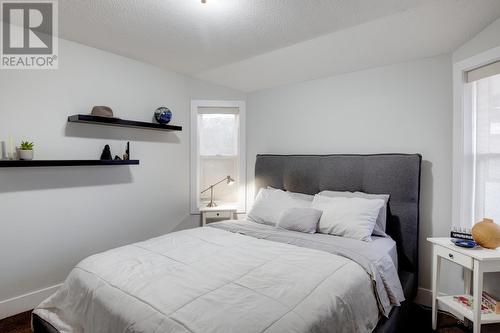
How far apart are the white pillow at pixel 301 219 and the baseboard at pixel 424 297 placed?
119cm

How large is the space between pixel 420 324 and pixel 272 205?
5.29 ft

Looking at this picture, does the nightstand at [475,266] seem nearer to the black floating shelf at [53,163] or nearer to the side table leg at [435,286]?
the side table leg at [435,286]

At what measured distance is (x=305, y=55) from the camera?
275 centimetres

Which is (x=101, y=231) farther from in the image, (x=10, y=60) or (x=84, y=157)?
(x=10, y=60)

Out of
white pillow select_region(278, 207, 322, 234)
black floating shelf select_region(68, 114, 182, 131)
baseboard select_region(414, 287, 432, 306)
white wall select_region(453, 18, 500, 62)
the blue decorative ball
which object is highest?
white wall select_region(453, 18, 500, 62)

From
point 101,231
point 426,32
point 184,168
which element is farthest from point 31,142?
point 426,32

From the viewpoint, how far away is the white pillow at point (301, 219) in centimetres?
253

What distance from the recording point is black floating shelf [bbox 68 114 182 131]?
2553mm

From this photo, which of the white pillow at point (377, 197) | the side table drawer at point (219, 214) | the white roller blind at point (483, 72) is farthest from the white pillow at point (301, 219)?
the white roller blind at point (483, 72)

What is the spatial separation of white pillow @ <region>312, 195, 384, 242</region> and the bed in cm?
11

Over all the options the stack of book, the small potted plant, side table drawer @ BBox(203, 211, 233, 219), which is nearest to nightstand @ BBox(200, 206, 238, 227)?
side table drawer @ BBox(203, 211, 233, 219)

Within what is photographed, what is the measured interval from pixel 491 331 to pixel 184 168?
11.0 feet

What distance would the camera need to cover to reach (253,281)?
152 cm

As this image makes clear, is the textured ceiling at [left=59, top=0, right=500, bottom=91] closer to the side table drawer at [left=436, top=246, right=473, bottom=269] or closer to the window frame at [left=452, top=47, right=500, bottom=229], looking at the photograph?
the window frame at [left=452, top=47, right=500, bottom=229]
